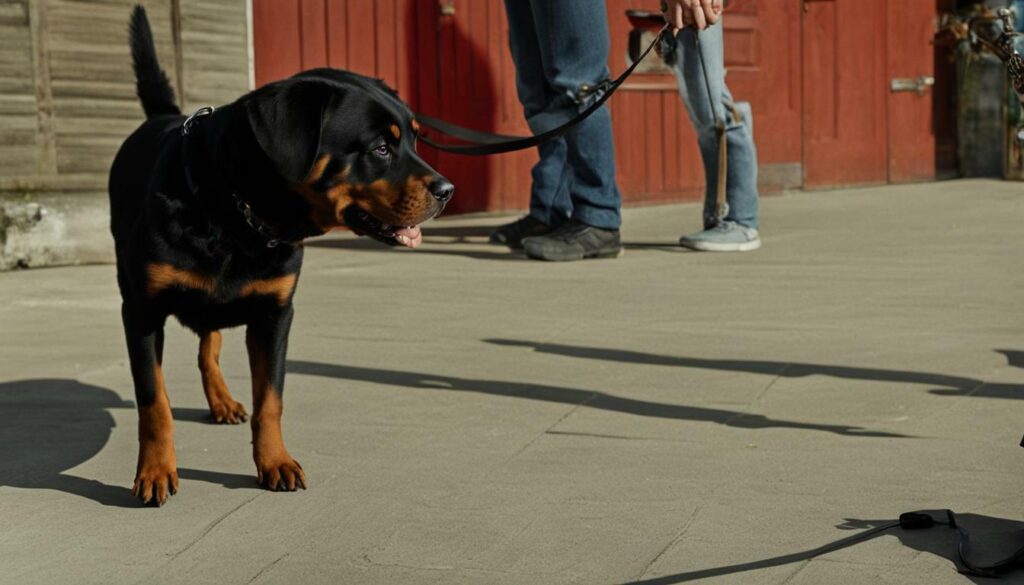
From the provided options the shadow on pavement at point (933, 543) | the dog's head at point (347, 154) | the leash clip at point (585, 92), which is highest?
the leash clip at point (585, 92)

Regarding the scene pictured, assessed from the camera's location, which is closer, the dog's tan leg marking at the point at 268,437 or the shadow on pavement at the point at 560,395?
the dog's tan leg marking at the point at 268,437

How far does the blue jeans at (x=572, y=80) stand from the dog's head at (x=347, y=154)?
345 centimetres

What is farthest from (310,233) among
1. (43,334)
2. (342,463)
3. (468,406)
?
(43,334)

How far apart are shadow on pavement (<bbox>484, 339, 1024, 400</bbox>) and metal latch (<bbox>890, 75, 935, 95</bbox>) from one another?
22.4ft

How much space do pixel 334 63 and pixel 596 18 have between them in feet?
7.72

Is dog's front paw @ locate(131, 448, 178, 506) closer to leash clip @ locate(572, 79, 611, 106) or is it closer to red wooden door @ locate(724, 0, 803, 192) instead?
leash clip @ locate(572, 79, 611, 106)

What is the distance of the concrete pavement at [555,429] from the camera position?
3.14 m

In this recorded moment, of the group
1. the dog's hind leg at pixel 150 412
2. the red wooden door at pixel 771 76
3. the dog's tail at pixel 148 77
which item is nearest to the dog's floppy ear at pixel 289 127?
the dog's hind leg at pixel 150 412

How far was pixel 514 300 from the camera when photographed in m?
6.34

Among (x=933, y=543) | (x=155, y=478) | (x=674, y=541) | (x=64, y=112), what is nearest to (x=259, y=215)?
(x=155, y=478)

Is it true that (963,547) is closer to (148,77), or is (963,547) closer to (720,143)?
(148,77)

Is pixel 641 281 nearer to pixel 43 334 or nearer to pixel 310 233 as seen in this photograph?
pixel 43 334

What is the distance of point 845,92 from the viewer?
11320 millimetres

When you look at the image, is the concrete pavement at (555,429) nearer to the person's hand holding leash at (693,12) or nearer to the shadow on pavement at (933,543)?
the shadow on pavement at (933,543)
